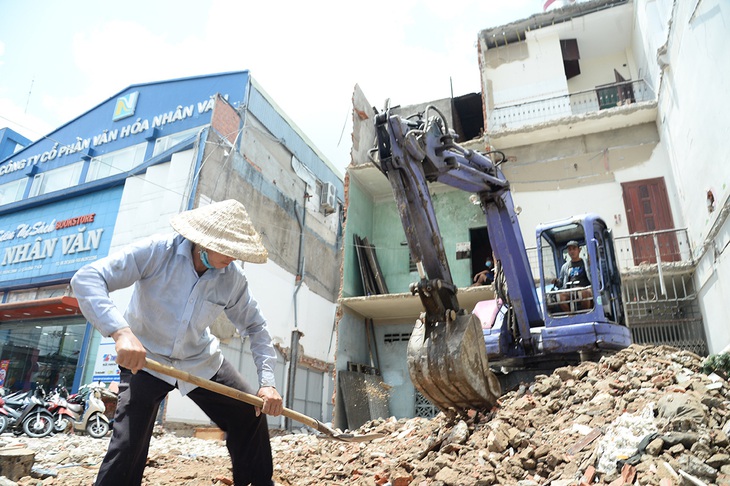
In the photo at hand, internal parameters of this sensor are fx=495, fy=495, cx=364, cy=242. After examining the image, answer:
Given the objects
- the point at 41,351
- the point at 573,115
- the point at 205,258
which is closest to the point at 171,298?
the point at 205,258

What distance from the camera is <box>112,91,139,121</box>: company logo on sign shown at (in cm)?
1641

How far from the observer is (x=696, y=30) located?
26.3 ft

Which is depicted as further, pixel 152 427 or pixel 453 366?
pixel 453 366

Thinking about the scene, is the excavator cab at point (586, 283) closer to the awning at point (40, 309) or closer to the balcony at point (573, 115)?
the balcony at point (573, 115)

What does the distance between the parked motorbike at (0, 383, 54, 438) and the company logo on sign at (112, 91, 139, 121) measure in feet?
33.7

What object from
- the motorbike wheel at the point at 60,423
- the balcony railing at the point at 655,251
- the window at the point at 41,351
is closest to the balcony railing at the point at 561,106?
the balcony railing at the point at 655,251

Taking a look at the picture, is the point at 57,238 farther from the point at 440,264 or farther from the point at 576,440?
the point at 576,440

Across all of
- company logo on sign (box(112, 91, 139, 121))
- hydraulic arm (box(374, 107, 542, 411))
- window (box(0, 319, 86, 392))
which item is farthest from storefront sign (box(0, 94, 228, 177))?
hydraulic arm (box(374, 107, 542, 411))

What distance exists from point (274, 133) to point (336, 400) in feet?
32.2

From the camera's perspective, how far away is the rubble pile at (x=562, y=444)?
2871 millimetres

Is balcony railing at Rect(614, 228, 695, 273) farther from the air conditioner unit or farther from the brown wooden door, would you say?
the air conditioner unit

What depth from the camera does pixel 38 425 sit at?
8758 mm

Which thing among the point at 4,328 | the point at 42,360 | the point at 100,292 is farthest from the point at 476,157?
the point at 4,328

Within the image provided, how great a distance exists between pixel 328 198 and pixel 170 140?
21.2ft
